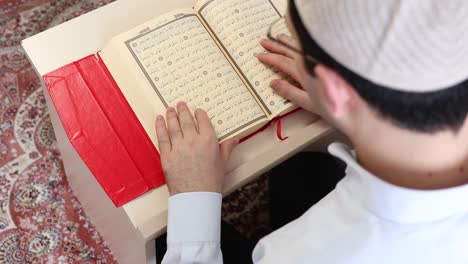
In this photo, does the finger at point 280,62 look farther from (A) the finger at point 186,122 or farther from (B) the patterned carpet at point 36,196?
(B) the patterned carpet at point 36,196

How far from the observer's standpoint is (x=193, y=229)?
866mm

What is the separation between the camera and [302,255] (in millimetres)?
727

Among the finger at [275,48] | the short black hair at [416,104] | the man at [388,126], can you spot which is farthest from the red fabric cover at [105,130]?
the short black hair at [416,104]

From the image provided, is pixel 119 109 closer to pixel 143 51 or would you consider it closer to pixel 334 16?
pixel 143 51

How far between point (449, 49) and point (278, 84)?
40 centimetres

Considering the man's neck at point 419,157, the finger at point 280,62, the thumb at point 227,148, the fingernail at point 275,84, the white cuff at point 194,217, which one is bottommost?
the man's neck at point 419,157

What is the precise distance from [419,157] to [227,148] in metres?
0.34

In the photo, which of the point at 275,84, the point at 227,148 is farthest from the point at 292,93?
Result: the point at 227,148

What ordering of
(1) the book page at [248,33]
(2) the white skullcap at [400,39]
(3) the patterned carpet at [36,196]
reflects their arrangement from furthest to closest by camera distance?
(3) the patterned carpet at [36,196], (1) the book page at [248,33], (2) the white skullcap at [400,39]

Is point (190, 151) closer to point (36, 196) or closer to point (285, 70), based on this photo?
point (285, 70)

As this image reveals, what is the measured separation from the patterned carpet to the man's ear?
0.83 metres

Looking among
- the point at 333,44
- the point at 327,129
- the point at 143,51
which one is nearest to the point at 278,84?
the point at 327,129

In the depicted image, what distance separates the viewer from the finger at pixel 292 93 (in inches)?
36.7

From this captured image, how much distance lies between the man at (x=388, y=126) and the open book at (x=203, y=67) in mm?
223
